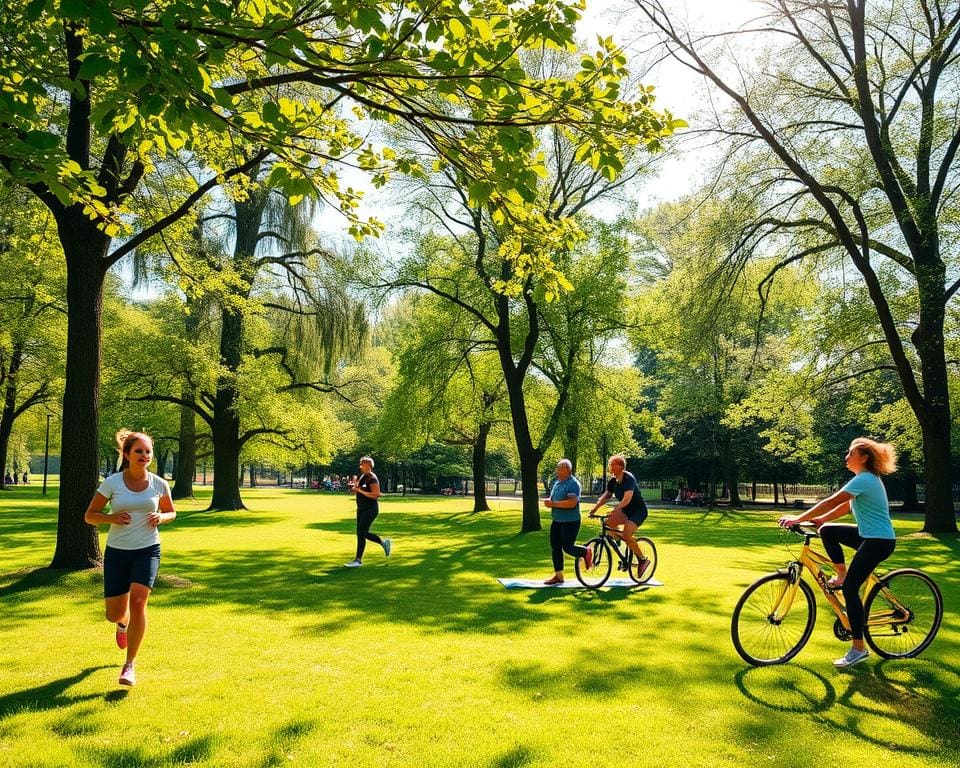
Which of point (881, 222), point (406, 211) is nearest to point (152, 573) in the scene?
point (406, 211)

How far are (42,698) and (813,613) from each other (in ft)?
22.1

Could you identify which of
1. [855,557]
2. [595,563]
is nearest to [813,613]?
[855,557]

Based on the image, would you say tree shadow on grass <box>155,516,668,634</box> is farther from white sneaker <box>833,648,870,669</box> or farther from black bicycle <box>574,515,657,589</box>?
white sneaker <box>833,648,870,669</box>

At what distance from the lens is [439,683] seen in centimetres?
578

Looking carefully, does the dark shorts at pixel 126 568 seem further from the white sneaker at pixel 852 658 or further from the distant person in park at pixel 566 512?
the white sneaker at pixel 852 658

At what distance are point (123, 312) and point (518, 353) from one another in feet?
69.5

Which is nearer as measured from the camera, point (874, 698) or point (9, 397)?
point (874, 698)

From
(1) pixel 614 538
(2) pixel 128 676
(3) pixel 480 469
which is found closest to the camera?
(2) pixel 128 676

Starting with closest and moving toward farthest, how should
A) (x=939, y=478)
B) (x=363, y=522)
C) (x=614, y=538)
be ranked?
(x=614, y=538), (x=363, y=522), (x=939, y=478)

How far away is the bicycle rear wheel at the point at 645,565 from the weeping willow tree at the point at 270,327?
701 inches

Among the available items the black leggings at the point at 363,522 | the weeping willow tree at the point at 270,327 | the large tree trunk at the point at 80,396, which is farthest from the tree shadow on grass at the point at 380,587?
the weeping willow tree at the point at 270,327

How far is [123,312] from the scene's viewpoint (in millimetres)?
33125

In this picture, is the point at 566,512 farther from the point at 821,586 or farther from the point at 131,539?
the point at 131,539

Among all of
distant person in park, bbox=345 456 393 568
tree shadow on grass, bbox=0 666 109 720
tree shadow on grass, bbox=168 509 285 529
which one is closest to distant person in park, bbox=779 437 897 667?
tree shadow on grass, bbox=0 666 109 720
